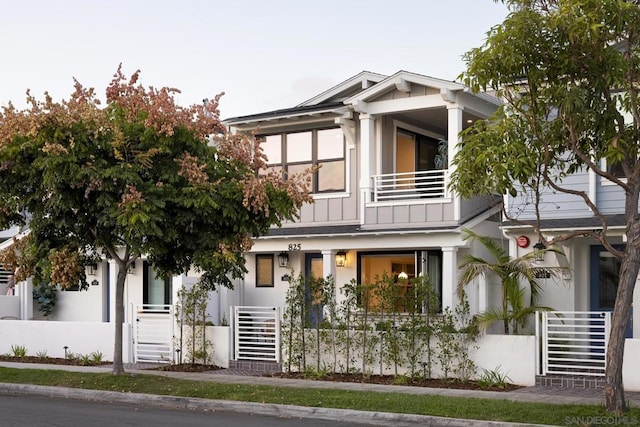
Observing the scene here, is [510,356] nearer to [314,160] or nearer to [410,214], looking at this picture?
[410,214]

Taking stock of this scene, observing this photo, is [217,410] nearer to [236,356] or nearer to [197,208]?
[197,208]

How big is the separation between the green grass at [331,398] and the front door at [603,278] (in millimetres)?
6279

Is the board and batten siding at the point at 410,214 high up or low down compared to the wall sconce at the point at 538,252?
up

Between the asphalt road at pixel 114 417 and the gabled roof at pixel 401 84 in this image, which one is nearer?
the asphalt road at pixel 114 417

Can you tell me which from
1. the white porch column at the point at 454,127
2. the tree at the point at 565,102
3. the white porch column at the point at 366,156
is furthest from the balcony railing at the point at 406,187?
the tree at the point at 565,102

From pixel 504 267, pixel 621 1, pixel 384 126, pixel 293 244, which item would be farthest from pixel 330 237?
pixel 621 1

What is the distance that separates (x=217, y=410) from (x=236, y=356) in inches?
217

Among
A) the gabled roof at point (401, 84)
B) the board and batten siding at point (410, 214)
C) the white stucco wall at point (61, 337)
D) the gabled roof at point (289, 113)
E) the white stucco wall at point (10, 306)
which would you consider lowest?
the white stucco wall at point (61, 337)

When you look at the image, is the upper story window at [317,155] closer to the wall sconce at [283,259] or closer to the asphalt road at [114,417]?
the wall sconce at [283,259]

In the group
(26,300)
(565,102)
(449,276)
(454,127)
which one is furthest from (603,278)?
(26,300)

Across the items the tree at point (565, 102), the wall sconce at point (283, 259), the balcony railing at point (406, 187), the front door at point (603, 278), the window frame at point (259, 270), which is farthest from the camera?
the window frame at point (259, 270)

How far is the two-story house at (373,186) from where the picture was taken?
20.7 m

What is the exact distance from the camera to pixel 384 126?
22.6 metres

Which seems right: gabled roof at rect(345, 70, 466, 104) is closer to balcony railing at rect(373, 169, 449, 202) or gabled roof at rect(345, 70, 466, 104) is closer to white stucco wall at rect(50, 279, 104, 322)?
balcony railing at rect(373, 169, 449, 202)
